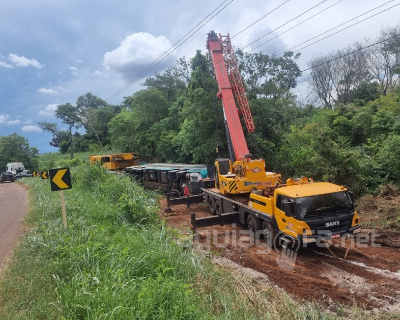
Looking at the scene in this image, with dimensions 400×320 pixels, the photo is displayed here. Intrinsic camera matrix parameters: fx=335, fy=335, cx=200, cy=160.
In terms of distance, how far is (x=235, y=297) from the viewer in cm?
543

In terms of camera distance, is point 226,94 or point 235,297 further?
point 226,94

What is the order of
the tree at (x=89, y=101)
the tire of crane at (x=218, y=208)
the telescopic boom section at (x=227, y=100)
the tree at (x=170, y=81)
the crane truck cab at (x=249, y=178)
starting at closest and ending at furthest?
the crane truck cab at (x=249, y=178)
the tire of crane at (x=218, y=208)
the telescopic boom section at (x=227, y=100)
the tree at (x=170, y=81)
the tree at (x=89, y=101)

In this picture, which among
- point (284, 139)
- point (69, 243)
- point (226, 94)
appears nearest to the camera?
point (69, 243)

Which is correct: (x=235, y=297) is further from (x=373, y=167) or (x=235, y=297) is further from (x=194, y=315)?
(x=373, y=167)

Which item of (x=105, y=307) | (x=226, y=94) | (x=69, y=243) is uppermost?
(x=226, y=94)

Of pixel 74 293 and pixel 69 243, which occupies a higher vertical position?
pixel 69 243

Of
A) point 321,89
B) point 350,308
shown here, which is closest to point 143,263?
point 350,308

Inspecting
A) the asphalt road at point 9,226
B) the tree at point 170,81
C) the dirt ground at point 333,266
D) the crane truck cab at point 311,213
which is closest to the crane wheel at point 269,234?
the crane truck cab at point 311,213

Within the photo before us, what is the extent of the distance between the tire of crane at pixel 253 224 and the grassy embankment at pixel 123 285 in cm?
345

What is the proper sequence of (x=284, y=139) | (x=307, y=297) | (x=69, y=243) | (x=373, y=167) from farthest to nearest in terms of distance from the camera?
(x=284, y=139) → (x=373, y=167) → (x=69, y=243) → (x=307, y=297)

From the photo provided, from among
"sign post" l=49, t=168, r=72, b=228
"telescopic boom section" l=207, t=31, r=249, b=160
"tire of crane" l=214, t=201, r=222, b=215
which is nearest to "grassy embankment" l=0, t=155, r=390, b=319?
"sign post" l=49, t=168, r=72, b=228

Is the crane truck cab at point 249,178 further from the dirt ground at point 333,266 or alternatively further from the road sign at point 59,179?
the road sign at point 59,179

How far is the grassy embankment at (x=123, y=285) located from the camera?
4488 millimetres

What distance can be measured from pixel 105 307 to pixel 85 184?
1230cm
